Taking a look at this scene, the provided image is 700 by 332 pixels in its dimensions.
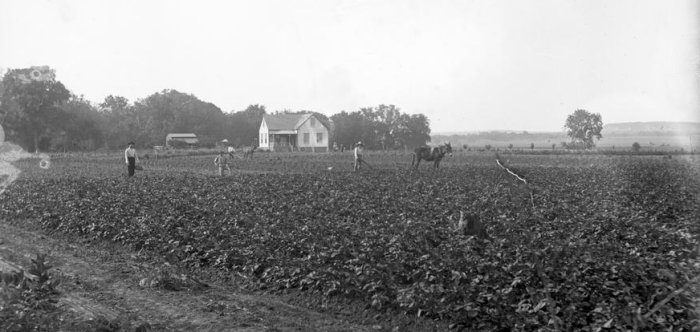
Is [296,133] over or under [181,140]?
over

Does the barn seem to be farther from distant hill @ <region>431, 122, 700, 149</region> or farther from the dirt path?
the dirt path

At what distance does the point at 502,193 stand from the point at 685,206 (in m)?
4.19

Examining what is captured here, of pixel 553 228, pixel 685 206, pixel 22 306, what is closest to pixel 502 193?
→ pixel 685 206

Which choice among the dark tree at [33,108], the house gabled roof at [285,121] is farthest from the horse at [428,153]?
the house gabled roof at [285,121]

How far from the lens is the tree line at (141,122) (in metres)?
51.1

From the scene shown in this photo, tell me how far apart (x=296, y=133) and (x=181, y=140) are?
16371 millimetres

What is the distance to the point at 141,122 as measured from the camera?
74688 mm

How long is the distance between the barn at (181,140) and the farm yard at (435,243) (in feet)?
171

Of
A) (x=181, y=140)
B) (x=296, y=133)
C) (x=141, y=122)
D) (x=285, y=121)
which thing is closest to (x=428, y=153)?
(x=296, y=133)

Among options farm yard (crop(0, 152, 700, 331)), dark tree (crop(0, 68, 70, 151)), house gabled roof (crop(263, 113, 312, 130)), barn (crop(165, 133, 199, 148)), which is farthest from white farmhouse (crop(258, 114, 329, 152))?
farm yard (crop(0, 152, 700, 331))

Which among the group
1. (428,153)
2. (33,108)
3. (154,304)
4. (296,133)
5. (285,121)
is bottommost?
(154,304)

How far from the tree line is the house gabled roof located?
91.3 inches

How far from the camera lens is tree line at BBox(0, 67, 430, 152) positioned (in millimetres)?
51125

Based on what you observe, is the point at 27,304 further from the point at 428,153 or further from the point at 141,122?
the point at 141,122
